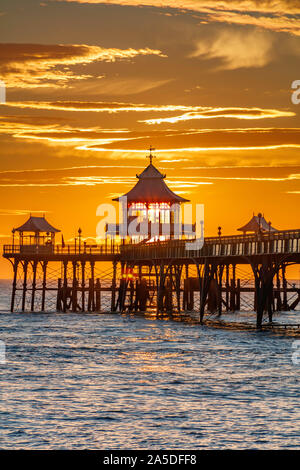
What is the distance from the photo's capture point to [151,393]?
3478 cm

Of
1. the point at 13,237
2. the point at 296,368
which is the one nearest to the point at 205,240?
the point at 296,368

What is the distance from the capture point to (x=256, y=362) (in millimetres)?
44031

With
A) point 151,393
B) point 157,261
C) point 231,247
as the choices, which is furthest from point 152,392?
point 157,261

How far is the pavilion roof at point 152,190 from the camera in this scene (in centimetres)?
10794

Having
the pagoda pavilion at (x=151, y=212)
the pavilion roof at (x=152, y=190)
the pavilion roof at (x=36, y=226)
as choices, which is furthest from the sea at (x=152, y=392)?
the pavilion roof at (x=152, y=190)

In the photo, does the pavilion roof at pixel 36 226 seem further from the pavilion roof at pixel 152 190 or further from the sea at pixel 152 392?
the sea at pixel 152 392

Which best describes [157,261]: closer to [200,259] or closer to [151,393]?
[200,259]

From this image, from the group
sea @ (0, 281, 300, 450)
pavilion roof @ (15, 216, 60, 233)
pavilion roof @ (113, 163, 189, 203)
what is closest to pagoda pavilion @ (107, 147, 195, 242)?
pavilion roof @ (113, 163, 189, 203)

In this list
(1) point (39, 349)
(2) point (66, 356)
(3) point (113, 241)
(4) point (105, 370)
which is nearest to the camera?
(4) point (105, 370)

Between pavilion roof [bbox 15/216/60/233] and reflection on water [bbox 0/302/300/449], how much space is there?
4436cm

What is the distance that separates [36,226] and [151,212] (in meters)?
14.3

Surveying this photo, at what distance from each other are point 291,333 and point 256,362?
16454 millimetres
